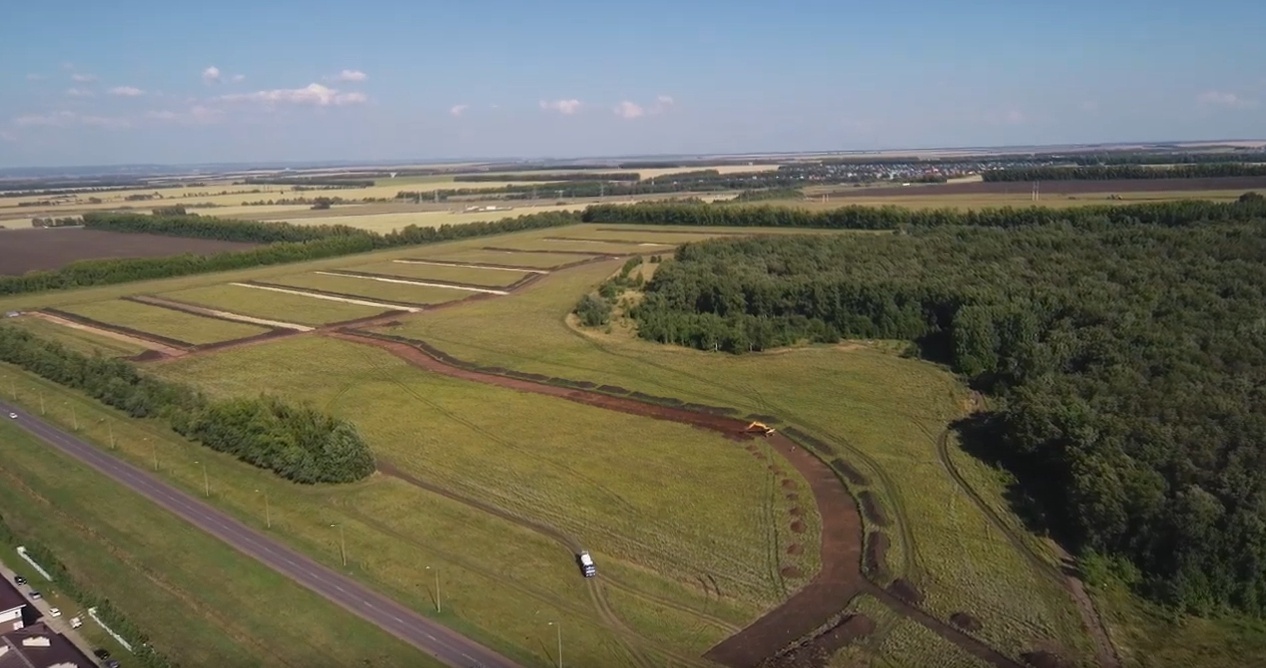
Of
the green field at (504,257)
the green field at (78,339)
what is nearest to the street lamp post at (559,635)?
the green field at (78,339)

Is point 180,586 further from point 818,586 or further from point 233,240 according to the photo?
point 233,240

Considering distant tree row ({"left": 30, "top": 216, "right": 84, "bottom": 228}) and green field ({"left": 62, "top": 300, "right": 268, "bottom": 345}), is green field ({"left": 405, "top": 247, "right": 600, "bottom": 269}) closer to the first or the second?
green field ({"left": 62, "top": 300, "right": 268, "bottom": 345})

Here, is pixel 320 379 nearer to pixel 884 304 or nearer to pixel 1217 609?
pixel 884 304

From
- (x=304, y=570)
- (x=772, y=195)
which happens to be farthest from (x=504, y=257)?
(x=304, y=570)

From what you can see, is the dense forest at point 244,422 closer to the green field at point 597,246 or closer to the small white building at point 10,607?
the small white building at point 10,607

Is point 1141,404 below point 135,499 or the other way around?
the other way around

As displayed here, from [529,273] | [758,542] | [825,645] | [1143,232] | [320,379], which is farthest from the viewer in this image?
[529,273]

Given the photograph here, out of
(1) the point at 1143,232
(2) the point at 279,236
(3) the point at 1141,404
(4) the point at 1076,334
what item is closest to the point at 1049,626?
(3) the point at 1141,404
